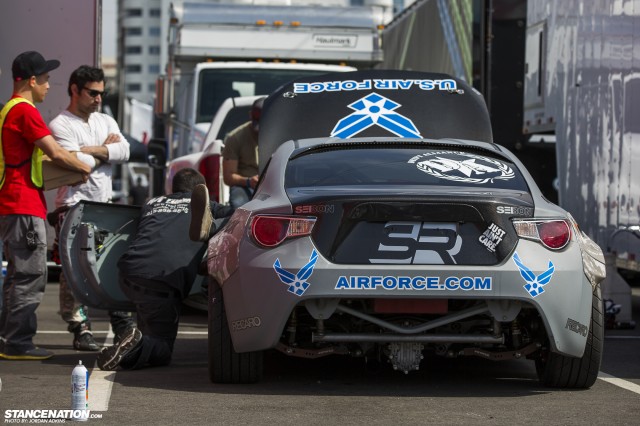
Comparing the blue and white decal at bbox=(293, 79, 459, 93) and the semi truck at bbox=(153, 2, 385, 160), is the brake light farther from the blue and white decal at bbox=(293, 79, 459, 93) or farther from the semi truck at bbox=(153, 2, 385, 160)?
the semi truck at bbox=(153, 2, 385, 160)

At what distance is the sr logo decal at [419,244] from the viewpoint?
24.1 ft

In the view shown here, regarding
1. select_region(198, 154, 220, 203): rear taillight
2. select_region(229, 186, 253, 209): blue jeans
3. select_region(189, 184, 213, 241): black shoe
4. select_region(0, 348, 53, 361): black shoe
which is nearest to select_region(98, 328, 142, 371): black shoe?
select_region(189, 184, 213, 241): black shoe

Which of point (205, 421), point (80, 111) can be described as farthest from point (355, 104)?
point (205, 421)

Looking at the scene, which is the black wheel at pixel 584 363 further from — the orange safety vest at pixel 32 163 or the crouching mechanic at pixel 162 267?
the orange safety vest at pixel 32 163

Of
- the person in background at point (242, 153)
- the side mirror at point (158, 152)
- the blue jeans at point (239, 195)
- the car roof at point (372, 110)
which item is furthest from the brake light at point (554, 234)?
the side mirror at point (158, 152)

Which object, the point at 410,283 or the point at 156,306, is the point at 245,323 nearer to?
the point at 410,283

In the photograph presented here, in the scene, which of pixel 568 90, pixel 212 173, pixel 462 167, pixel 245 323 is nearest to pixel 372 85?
pixel 212 173

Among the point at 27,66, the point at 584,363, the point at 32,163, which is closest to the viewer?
the point at 584,363

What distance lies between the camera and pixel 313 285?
729cm

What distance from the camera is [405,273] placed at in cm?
730

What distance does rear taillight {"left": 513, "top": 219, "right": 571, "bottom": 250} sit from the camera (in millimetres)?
7469

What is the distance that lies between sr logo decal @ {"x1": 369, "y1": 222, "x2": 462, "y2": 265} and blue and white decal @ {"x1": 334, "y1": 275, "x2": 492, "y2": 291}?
0.31 ft

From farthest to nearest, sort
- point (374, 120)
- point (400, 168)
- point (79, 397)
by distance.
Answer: point (374, 120) → point (400, 168) → point (79, 397)

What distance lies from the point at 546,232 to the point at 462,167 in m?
0.74
